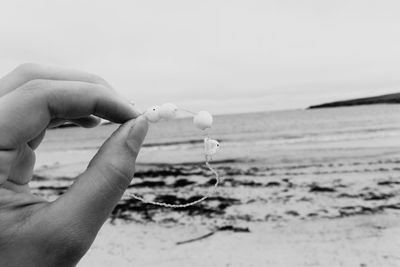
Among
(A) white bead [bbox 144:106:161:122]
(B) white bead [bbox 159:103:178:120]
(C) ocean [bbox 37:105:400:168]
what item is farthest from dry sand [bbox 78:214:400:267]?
(C) ocean [bbox 37:105:400:168]

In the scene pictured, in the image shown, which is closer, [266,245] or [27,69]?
[27,69]

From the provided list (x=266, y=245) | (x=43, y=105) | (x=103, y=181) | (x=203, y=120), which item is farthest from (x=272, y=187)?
(x=43, y=105)

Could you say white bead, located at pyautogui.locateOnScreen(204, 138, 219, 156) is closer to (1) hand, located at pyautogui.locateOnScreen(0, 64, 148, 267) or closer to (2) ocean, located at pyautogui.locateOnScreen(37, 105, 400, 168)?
(1) hand, located at pyautogui.locateOnScreen(0, 64, 148, 267)

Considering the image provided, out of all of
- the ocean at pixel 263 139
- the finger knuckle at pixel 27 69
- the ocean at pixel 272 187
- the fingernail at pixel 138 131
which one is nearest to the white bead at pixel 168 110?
the fingernail at pixel 138 131

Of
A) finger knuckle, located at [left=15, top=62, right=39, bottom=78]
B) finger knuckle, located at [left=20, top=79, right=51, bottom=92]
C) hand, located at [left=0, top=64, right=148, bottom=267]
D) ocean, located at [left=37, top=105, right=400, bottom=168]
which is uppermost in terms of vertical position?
finger knuckle, located at [left=15, top=62, right=39, bottom=78]

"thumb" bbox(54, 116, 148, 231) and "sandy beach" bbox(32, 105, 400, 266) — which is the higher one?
"thumb" bbox(54, 116, 148, 231)

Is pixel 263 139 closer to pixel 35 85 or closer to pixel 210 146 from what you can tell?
pixel 210 146

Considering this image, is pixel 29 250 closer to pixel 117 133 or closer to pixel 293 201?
pixel 117 133
